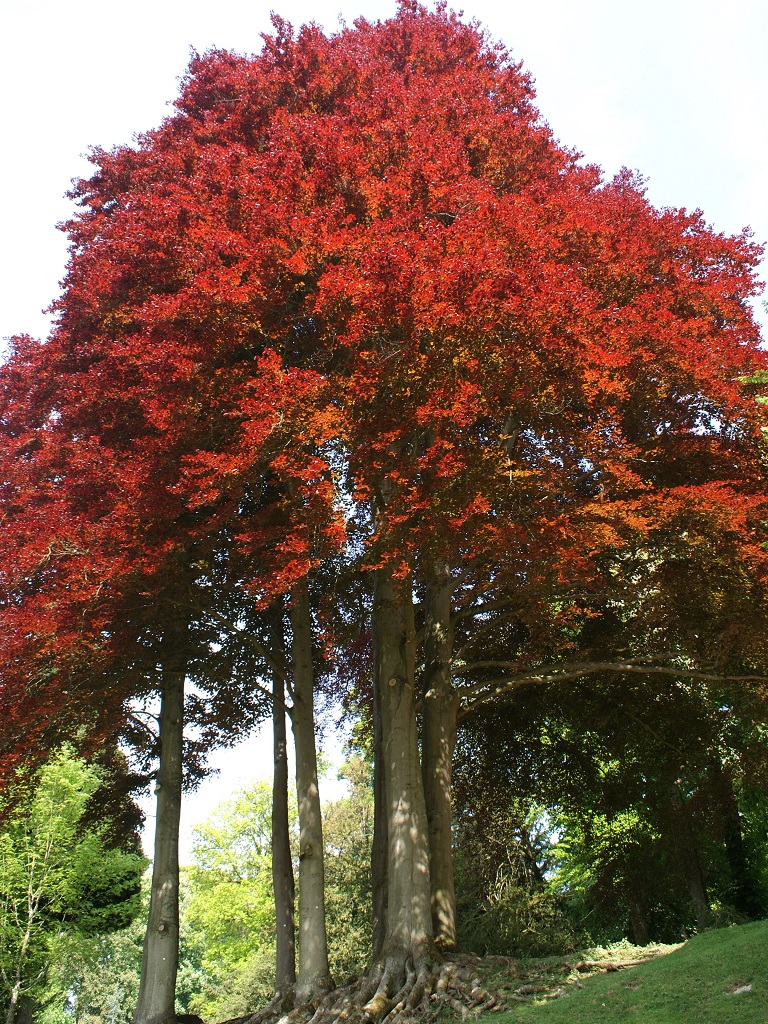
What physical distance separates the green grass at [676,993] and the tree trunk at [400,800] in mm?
1599

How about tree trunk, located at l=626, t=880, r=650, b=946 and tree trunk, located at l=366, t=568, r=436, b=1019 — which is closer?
tree trunk, located at l=366, t=568, r=436, b=1019

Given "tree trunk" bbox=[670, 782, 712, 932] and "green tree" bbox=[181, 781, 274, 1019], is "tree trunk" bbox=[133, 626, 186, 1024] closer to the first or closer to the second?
"tree trunk" bbox=[670, 782, 712, 932]

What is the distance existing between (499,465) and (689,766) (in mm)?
8595

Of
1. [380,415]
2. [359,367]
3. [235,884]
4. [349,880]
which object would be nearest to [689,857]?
[349,880]

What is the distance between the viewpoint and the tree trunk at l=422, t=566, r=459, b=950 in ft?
33.4

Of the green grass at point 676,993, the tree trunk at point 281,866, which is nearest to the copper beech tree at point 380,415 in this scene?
the tree trunk at point 281,866

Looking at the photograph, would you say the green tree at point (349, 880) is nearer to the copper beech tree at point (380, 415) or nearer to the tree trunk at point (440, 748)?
the tree trunk at point (440, 748)

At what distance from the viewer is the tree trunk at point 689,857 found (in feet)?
54.0

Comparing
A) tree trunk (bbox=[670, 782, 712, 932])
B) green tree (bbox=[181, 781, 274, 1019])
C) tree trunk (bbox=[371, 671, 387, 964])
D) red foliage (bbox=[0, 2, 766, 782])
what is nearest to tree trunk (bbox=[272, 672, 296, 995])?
tree trunk (bbox=[371, 671, 387, 964])

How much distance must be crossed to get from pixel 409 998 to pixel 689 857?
37.9 ft

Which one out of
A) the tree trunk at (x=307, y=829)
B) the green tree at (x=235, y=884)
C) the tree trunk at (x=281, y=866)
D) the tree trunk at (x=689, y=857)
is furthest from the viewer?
the green tree at (x=235, y=884)

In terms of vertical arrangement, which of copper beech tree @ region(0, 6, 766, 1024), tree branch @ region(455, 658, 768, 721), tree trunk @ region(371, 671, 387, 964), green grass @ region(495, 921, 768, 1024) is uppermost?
copper beech tree @ region(0, 6, 766, 1024)

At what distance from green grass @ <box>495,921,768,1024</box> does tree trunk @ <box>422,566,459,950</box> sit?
202cm

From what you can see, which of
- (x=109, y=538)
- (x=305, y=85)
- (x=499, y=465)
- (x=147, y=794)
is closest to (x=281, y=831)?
(x=147, y=794)
